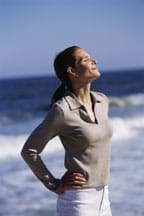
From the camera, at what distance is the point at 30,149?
9.13ft

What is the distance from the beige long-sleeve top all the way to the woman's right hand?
0.8 inches

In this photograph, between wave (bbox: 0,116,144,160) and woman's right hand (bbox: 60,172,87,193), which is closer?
woman's right hand (bbox: 60,172,87,193)

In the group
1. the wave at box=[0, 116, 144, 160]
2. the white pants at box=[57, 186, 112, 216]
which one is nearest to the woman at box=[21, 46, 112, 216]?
the white pants at box=[57, 186, 112, 216]

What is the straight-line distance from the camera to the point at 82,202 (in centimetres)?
275

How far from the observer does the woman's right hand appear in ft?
8.91

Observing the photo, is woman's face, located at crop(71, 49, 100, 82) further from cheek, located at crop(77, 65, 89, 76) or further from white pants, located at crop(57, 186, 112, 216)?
white pants, located at crop(57, 186, 112, 216)

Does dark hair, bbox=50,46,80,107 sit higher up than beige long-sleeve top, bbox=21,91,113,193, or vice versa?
dark hair, bbox=50,46,80,107

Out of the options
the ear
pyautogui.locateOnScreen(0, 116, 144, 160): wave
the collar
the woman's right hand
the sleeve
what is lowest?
pyautogui.locateOnScreen(0, 116, 144, 160): wave

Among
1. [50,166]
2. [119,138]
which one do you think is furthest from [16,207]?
[119,138]

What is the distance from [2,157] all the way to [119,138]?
3.41 metres

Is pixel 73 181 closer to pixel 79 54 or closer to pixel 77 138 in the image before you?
pixel 77 138

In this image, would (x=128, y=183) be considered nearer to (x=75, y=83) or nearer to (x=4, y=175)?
(x=4, y=175)

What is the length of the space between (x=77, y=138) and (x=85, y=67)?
30 cm

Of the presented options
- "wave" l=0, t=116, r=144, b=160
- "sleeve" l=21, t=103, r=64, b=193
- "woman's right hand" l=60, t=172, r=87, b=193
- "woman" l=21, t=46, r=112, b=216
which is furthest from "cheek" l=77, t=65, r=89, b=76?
"wave" l=0, t=116, r=144, b=160
